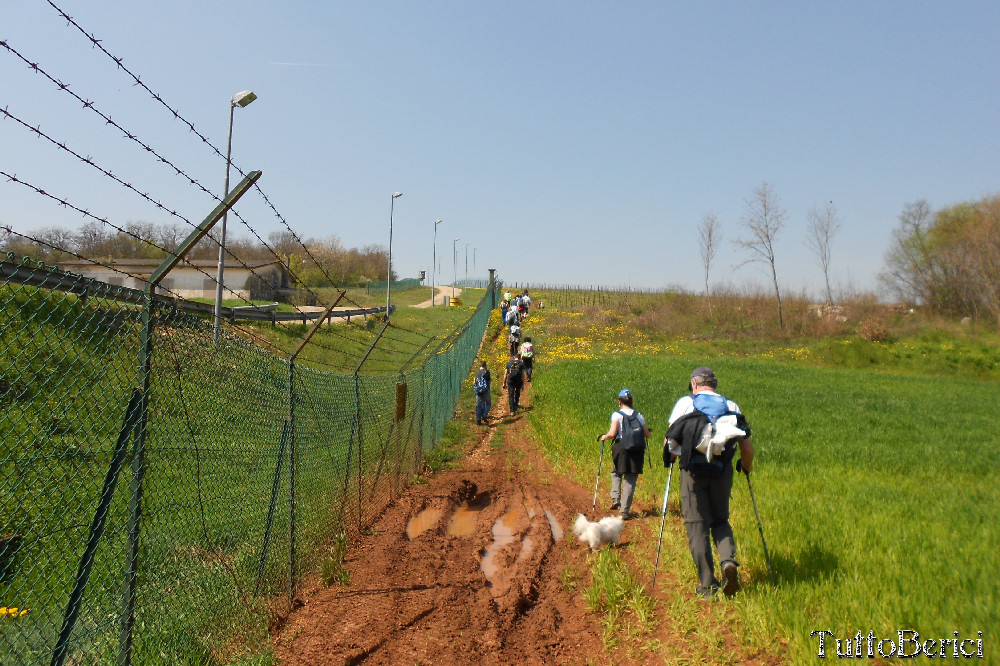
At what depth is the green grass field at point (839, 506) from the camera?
4195mm

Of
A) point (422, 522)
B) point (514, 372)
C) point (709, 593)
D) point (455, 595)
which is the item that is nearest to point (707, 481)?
point (709, 593)

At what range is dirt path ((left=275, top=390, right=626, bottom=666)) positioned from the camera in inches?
186

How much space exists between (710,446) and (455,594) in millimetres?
2659

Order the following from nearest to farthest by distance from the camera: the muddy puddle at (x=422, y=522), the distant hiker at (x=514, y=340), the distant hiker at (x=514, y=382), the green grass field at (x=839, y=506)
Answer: the green grass field at (x=839, y=506) → the muddy puddle at (x=422, y=522) → the distant hiker at (x=514, y=382) → the distant hiker at (x=514, y=340)

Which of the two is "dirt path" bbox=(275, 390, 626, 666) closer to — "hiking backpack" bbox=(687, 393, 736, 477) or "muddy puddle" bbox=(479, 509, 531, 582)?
"muddy puddle" bbox=(479, 509, 531, 582)

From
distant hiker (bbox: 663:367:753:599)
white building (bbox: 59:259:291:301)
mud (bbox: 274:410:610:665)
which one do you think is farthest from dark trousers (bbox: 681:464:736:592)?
white building (bbox: 59:259:291:301)

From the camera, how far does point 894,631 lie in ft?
12.6

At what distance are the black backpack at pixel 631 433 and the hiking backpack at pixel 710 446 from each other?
2.77 meters

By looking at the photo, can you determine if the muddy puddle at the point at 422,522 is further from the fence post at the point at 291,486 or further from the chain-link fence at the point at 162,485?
the fence post at the point at 291,486

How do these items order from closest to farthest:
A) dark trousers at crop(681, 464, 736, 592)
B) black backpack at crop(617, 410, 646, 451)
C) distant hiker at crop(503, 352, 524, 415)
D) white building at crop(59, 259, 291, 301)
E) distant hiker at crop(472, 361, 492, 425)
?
dark trousers at crop(681, 464, 736, 592)
black backpack at crop(617, 410, 646, 451)
white building at crop(59, 259, 291, 301)
distant hiker at crop(472, 361, 492, 425)
distant hiker at crop(503, 352, 524, 415)

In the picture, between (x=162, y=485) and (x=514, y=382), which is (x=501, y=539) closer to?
(x=162, y=485)

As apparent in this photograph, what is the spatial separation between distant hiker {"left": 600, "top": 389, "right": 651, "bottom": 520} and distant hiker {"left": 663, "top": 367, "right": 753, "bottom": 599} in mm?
2612

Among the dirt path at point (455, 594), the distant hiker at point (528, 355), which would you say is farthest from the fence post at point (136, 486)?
the distant hiker at point (528, 355)

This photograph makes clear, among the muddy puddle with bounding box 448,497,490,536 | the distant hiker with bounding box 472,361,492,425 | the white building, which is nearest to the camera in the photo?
the muddy puddle with bounding box 448,497,490,536
